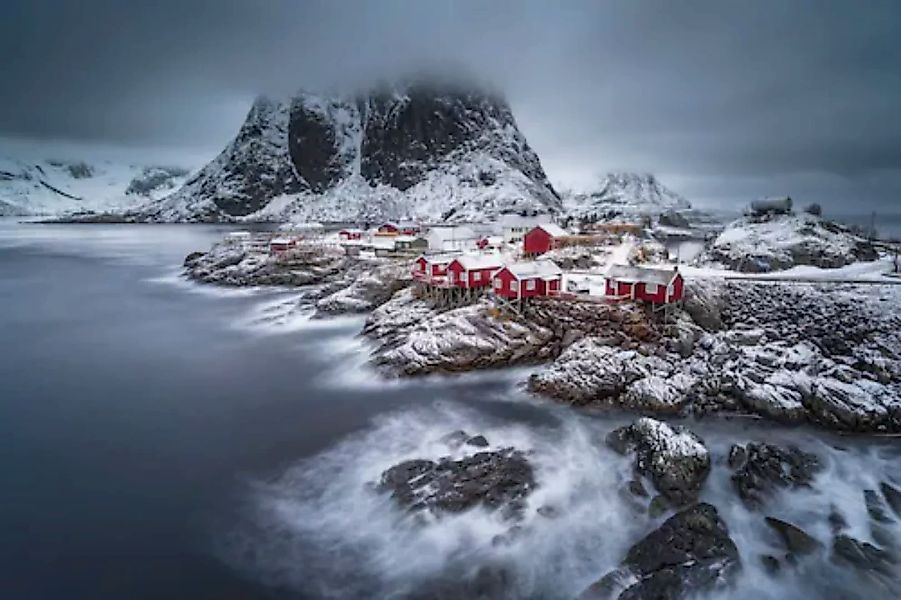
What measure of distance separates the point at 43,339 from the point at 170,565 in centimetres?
3484

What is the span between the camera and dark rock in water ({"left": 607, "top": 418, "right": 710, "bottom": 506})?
17688 mm

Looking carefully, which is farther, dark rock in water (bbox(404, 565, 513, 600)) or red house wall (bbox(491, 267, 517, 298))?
red house wall (bbox(491, 267, 517, 298))

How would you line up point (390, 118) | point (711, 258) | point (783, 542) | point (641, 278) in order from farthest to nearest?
1. point (390, 118)
2. point (711, 258)
3. point (641, 278)
4. point (783, 542)

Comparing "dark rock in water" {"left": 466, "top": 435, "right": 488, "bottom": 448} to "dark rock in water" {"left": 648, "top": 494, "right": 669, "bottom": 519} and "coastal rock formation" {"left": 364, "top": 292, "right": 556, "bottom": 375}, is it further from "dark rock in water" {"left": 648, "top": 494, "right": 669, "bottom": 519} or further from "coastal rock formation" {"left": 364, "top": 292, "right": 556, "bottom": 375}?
"coastal rock formation" {"left": 364, "top": 292, "right": 556, "bottom": 375}

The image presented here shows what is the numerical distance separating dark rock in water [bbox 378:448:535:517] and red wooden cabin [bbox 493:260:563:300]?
47.9 ft

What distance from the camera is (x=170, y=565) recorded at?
1505 centimetres

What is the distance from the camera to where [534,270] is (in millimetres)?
33969

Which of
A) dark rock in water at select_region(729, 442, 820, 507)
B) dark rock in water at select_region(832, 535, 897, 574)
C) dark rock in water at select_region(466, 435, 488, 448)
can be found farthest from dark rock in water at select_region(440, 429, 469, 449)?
dark rock in water at select_region(832, 535, 897, 574)

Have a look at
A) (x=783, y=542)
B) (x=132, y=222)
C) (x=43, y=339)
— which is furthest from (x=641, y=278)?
(x=132, y=222)

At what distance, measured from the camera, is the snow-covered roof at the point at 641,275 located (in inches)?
1238

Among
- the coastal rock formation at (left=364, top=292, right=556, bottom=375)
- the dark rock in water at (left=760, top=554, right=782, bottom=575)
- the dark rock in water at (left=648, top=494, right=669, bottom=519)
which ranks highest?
the coastal rock formation at (left=364, top=292, right=556, bottom=375)

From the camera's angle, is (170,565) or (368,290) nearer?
(170,565)

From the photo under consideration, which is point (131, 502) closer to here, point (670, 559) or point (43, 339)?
point (670, 559)

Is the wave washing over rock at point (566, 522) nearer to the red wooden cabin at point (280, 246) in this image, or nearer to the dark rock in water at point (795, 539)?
the dark rock in water at point (795, 539)
